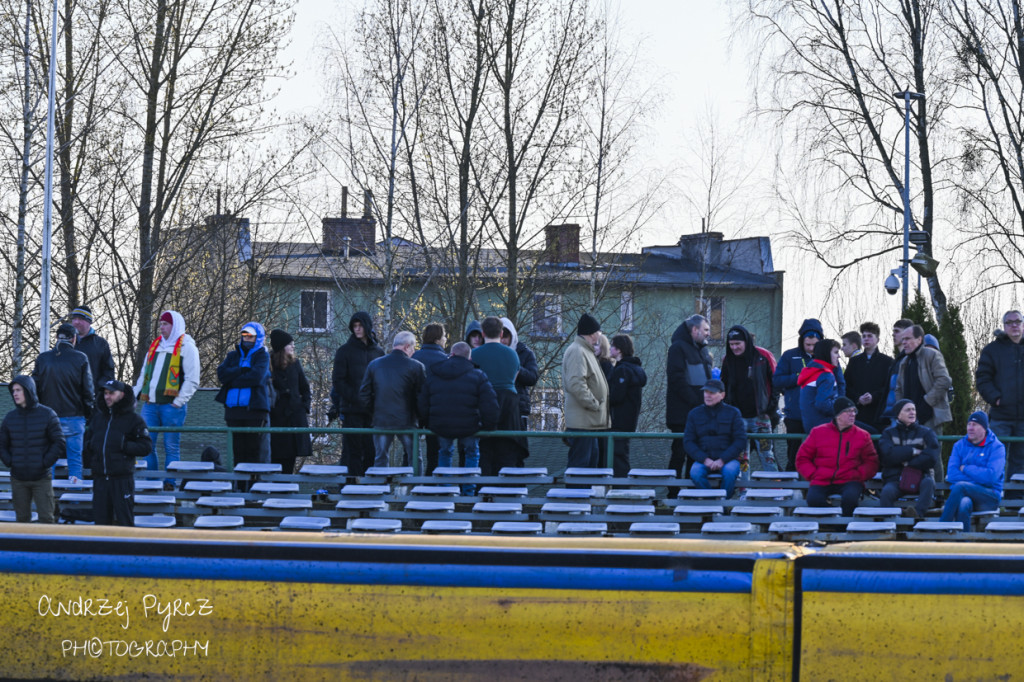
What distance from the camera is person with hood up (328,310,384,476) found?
1260cm

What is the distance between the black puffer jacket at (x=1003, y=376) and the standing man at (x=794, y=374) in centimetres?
161

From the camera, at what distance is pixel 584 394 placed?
12.5 metres

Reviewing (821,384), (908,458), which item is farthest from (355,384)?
(908,458)

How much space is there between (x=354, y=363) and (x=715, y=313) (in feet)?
129

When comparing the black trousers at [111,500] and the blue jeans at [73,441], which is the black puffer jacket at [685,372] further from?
the blue jeans at [73,441]

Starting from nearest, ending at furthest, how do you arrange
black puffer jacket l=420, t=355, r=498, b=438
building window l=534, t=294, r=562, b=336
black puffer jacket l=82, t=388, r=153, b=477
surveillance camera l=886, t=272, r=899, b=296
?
black puffer jacket l=82, t=388, r=153, b=477
black puffer jacket l=420, t=355, r=498, b=438
surveillance camera l=886, t=272, r=899, b=296
building window l=534, t=294, r=562, b=336

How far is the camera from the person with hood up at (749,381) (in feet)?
41.3

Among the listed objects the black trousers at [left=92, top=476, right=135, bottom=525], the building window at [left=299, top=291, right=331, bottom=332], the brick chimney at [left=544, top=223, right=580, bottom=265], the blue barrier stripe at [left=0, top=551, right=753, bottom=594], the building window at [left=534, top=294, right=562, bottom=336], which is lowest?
the black trousers at [left=92, top=476, right=135, bottom=525]

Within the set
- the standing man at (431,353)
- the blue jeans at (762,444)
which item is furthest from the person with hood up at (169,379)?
the blue jeans at (762,444)

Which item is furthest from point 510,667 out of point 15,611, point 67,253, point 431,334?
point 67,253

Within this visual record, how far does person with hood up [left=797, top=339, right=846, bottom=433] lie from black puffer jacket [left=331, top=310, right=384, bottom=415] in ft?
14.1

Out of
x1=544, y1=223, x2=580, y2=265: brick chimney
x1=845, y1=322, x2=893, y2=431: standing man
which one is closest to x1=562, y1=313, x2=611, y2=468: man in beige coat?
x1=845, y1=322, x2=893, y2=431: standing man

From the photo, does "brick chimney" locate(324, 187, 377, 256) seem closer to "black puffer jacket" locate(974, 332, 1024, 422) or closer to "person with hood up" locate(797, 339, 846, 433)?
"person with hood up" locate(797, 339, 846, 433)

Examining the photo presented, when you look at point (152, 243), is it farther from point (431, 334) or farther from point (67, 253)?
point (431, 334)
